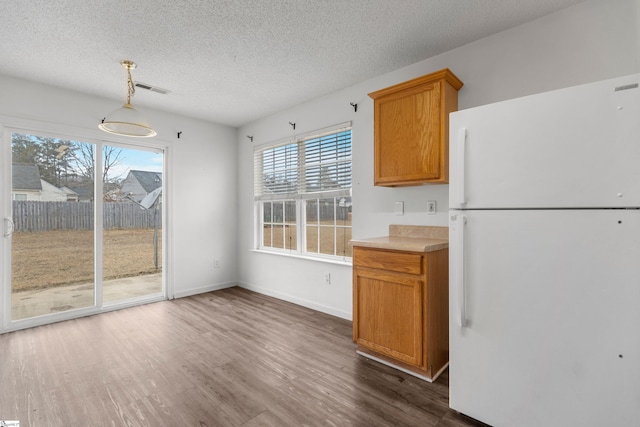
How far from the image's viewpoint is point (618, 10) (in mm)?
1930

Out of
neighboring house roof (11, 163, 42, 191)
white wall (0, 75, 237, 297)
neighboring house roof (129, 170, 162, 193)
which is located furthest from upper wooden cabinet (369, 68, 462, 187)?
neighboring house roof (11, 163, 42, 191)

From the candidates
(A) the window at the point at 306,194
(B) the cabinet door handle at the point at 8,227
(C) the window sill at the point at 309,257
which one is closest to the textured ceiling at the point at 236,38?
(A) the window at the point at 306,194

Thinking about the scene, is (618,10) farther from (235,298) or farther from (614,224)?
(235,298)

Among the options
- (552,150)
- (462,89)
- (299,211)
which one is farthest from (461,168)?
(299,211)

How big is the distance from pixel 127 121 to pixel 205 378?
2192mm

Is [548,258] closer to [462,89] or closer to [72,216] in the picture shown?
[462,89]

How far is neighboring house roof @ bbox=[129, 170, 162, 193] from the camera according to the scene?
13.4 ft

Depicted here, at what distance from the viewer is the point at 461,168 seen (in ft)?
5.72

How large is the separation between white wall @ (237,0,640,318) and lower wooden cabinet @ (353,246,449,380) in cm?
68

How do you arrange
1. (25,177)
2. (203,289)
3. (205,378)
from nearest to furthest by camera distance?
(205,378)
(25,177)
(203,289)

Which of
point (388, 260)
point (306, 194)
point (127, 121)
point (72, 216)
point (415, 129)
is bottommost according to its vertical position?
point (388, 260)

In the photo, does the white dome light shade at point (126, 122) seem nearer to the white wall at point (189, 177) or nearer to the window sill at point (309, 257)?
the white wall at point (189, 177)

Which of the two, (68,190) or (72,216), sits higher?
(68,190)

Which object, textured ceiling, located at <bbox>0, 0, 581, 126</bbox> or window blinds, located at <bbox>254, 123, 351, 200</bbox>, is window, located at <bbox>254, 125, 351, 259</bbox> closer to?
window blinds, located at <bbox>254, 123, 351, 200</bbox>
